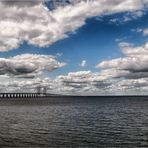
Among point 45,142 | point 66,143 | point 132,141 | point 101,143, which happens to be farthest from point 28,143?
point 132,141

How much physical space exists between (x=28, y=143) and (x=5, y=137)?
7.30 m

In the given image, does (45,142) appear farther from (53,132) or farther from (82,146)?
(53,132)

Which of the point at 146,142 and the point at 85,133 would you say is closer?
the point at 146,142

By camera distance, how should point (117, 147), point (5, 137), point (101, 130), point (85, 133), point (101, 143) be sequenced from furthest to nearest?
point (101, 130), point (85, 133), point (5, 137), point (101, 143), point (117, 147)

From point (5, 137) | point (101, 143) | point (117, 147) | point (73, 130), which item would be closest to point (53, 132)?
point (73, 130)

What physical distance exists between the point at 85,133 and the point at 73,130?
4583mm

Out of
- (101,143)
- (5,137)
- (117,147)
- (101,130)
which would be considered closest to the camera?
(117,147)

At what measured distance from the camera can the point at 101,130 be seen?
59781 millimetres

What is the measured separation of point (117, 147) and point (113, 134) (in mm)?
11573

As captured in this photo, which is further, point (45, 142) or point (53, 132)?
point (53, 132)

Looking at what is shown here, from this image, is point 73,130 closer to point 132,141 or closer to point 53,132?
point 53,132

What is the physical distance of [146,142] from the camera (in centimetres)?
4619

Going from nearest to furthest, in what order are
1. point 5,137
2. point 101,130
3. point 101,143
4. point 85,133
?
1. point 101,143
2. point 5,137
3. point 85,133
4. point 101,130

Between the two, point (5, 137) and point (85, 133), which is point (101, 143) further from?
point (5, 137)
